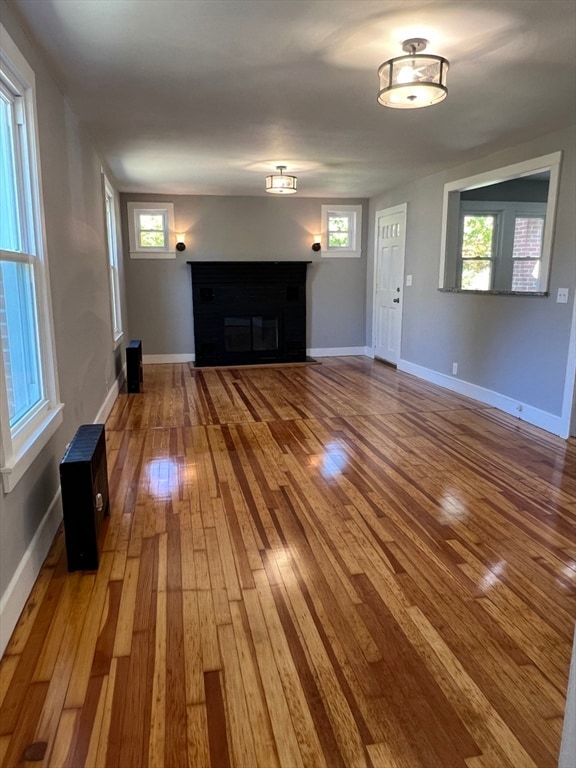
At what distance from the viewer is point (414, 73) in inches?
105

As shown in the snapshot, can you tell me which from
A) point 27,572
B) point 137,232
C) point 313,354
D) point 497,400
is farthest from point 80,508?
point 313,354

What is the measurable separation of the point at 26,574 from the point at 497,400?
4.45 m

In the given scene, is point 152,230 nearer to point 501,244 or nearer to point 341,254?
point 341,254

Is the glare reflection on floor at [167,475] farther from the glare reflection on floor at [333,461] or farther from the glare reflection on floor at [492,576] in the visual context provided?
the glare reflection on floor at [492,576]

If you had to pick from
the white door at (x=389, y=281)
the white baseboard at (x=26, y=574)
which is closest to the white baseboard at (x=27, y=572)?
the white baseboard at (x=26, y=574)

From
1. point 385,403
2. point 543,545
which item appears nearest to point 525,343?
point 385,403

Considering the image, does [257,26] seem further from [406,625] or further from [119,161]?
[119,161]

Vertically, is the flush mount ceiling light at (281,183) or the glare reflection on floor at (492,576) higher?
the flush mount ceiling light at (281,183)

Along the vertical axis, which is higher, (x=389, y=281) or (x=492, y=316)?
(x=389, y=281)

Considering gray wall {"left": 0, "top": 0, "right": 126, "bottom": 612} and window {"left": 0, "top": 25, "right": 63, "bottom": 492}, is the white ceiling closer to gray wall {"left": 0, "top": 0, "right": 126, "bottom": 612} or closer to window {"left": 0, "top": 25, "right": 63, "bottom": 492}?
gray wall {"left": 0, "top": 0, "right": 126, "bottom": 612}

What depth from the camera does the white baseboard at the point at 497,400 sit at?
433cm

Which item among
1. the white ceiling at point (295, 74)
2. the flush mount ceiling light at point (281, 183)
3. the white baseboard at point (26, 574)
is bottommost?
the white baseboard at point (26, 574)

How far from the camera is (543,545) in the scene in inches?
98.7

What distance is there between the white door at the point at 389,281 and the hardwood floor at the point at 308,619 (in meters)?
3.81
